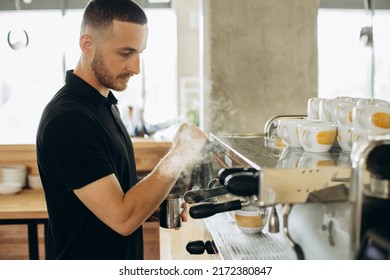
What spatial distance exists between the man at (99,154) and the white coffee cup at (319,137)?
0.72 feet

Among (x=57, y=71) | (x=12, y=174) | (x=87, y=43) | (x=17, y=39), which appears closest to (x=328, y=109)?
(x=87, y=43)

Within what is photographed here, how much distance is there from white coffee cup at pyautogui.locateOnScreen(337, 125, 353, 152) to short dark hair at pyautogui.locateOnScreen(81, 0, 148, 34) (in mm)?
497

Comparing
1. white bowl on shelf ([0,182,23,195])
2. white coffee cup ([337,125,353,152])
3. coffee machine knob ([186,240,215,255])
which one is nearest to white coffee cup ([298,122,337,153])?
white coffee cup ([337,125,353,152])

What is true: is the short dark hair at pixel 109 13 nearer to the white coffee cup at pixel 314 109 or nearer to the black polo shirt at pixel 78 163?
Answer: the black polo shirt at pixel 78 163

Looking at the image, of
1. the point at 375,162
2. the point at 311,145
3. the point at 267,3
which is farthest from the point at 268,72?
the point at 375,162

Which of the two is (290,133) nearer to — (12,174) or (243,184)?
(243,184)

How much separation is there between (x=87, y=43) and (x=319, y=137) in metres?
0.55

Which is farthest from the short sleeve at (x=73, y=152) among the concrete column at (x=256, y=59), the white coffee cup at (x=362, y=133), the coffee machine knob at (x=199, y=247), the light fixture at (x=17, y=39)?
the light fixture at (x=17, y=39)

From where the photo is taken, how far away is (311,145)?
0.77 m

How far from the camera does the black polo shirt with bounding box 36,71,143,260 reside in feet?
2.90

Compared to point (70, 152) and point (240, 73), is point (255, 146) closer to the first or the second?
point (70, 152)

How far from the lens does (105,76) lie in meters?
1.01

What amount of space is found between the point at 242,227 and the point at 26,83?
4.10 metres

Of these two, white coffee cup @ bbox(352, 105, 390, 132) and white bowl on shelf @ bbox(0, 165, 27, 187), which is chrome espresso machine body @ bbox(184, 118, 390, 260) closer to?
white coffee cup @ bbox(352, 105, 390, 132)
